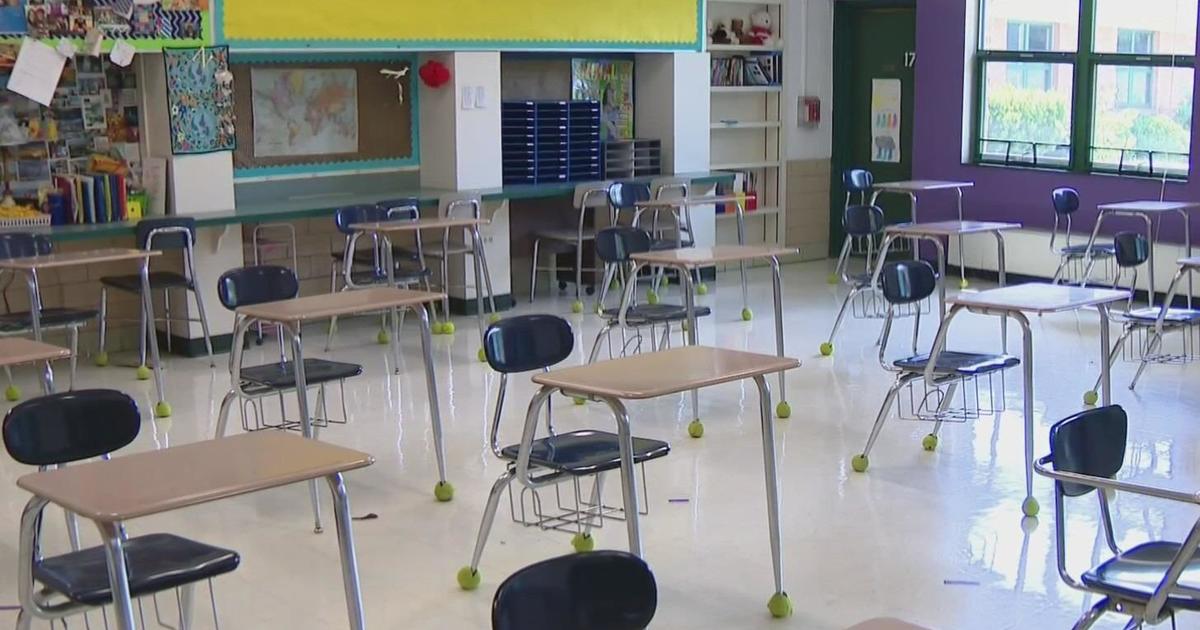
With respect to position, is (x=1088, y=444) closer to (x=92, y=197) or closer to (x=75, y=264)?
(x=75, y=264)

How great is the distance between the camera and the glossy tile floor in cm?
467

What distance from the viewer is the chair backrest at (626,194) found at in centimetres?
1045

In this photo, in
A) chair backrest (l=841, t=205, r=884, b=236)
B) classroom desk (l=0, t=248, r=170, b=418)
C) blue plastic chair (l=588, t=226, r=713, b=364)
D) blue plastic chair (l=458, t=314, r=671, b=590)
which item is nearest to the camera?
blue plastic chair (l=458, t=314, r=671, b=590)

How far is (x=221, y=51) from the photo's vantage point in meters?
8.88

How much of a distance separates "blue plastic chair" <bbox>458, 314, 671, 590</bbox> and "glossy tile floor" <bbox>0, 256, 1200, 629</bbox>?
0.60 feet

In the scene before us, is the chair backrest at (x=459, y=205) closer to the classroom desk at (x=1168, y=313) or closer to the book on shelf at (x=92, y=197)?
the book on shelf at (x=92, y=197)

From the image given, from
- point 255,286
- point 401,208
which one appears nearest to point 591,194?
point 401,208

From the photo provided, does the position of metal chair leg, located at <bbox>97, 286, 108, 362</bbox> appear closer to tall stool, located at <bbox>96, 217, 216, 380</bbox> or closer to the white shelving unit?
tall stool, located at <bbox>96, 217, 216, 380</bbox>

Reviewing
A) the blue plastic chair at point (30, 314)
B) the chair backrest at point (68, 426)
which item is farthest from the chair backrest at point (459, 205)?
the chair backrest at point (68, 426)

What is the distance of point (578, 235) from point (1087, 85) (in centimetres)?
408

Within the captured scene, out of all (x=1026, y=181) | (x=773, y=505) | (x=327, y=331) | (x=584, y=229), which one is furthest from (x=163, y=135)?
(x=1026, y=181)

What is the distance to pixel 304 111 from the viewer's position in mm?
9836

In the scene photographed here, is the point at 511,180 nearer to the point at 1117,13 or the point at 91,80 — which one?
the point at 91,80

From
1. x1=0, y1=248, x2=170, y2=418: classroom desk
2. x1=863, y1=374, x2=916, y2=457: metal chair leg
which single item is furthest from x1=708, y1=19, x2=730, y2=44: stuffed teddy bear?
x1=863, y1=374, x2=916, y2=457: metal chair leg
